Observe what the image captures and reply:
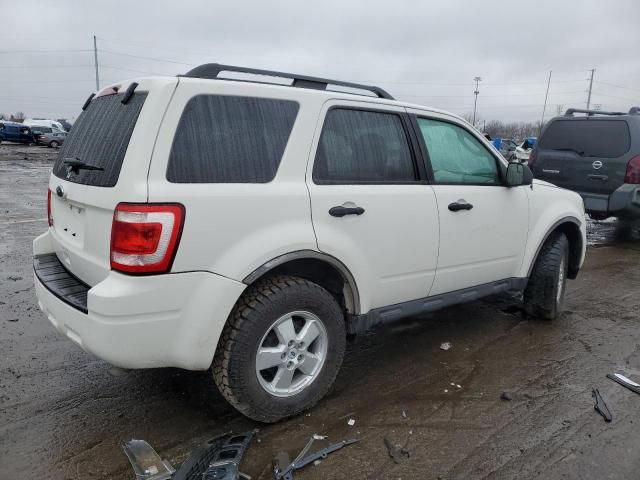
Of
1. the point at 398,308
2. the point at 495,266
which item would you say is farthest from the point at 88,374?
the point at 495,266

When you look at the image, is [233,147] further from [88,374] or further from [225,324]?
[88,374]

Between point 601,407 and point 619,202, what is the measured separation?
5.58m

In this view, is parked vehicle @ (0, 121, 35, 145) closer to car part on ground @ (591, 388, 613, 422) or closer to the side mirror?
the side mirror

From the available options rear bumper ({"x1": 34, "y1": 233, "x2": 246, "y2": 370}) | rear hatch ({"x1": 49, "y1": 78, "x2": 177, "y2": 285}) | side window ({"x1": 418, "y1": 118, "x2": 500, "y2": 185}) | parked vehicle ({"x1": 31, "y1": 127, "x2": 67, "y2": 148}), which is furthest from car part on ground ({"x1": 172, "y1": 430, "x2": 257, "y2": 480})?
parked vehicle ({"x1": 31, "y1": 127, "x2": 67, "y2": 148})

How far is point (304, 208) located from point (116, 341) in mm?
1169

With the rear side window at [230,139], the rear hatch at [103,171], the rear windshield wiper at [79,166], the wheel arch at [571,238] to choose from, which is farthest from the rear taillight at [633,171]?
the rear windshield wiper at [79,166]

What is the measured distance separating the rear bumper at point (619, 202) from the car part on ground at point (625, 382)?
196 inches

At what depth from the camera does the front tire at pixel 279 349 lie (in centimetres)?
267

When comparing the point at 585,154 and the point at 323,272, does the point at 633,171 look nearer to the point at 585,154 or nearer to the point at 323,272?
the point at 585,154

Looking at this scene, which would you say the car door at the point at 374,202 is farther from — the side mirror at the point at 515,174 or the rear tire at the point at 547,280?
the rear tire at the point at 547,280

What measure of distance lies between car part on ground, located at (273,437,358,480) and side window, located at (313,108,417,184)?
1478mm

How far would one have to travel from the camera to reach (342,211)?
293 cm

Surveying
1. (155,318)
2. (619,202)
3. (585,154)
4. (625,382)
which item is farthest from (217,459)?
(585,154)

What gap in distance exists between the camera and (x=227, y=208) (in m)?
2.54
